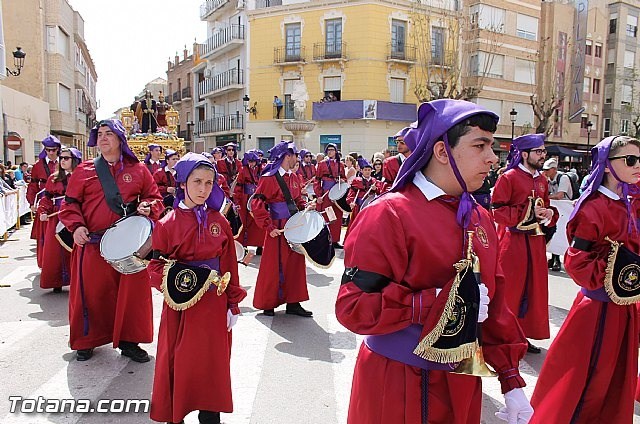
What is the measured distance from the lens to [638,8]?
43594 mm

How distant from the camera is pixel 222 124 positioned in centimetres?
3919

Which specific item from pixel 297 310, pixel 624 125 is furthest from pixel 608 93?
pixel 297 310

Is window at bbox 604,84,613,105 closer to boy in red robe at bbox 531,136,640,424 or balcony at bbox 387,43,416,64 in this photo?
balcony at bbox 387,43,416,64

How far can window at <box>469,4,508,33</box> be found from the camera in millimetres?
33844

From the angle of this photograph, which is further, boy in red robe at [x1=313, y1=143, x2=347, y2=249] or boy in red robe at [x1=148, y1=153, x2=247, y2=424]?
boy in red robe at [x1=313, y1=143, x2=347, y2=249]

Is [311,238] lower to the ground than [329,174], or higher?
lower

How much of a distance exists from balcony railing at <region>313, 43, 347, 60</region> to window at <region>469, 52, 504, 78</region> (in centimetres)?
889

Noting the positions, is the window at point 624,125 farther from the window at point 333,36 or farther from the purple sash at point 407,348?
the purple sash at point 407,348

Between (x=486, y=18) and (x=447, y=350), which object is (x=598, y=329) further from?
(x=486, y=18)

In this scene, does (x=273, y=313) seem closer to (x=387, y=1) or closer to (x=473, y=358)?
(x=473, y=358)

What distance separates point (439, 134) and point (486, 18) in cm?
3571

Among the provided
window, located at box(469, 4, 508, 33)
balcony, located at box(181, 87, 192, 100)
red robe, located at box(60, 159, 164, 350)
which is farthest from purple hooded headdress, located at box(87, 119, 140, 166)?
balcony, located at box(181, 87, 192, 100)

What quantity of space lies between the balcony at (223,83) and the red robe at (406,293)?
A: 35.5 m

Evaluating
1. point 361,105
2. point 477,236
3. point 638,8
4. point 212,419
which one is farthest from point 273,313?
point 638,8
